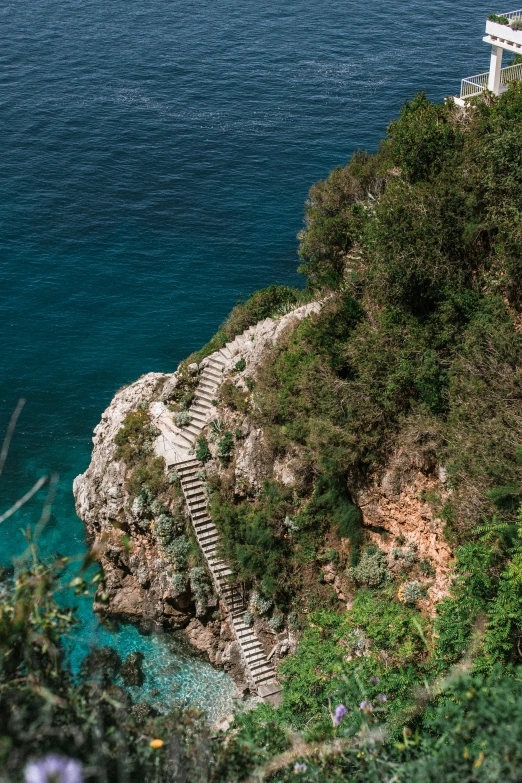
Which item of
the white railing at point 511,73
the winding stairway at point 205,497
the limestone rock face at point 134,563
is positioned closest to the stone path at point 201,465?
A: the winding stairway at point 205,497

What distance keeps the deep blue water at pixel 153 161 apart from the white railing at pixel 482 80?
57.5ft

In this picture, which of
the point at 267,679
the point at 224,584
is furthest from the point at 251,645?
the point at 224,584

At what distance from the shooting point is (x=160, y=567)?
33906 millimetres

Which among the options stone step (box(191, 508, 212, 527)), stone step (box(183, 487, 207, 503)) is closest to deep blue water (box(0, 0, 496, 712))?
stone step (box(191, 508, 212, 527))

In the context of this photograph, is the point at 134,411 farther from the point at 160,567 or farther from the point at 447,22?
the point at 447,22

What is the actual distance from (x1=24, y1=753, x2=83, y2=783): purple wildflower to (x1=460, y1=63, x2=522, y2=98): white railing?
38418 mm

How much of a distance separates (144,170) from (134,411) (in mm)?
36734

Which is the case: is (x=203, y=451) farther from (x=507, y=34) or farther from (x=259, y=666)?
(x=507, y=34)

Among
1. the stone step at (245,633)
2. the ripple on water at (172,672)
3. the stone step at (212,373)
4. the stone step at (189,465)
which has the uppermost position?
the stone step at (212,373)

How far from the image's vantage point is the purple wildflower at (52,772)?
34.0 ft

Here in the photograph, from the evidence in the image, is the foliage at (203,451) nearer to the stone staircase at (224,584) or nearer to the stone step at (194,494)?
the stone staircase at (224,584)

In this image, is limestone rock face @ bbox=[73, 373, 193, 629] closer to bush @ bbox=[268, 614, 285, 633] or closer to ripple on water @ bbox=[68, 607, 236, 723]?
ripple on water @ bbox=[68, 607, 236, 723]

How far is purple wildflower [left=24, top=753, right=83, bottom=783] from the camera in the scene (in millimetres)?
10367

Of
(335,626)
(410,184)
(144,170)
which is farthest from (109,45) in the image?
(335,626)
